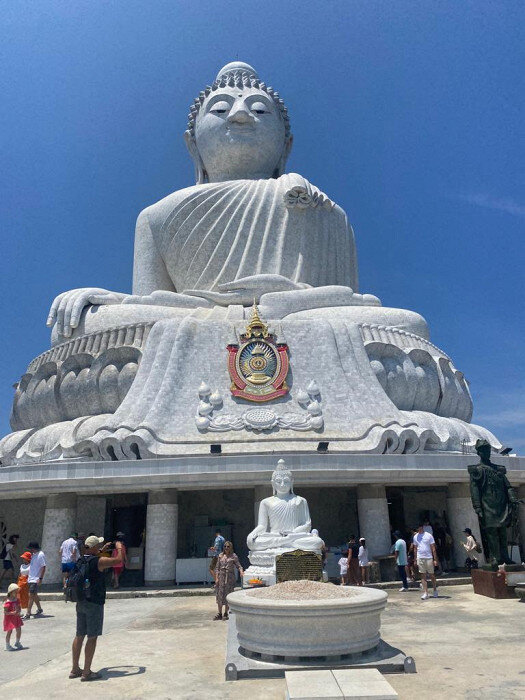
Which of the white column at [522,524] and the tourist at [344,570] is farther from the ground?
the white column at [522,524]

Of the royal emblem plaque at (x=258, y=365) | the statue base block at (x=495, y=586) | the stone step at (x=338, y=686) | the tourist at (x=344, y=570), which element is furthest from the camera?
the royal emblem plaque at (x=258, y=365)

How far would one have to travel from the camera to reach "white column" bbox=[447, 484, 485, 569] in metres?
12.4

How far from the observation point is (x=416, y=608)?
8.28 m

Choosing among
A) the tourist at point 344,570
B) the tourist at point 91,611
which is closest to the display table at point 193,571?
the tourist at point 344,570

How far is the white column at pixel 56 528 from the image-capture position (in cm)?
1158

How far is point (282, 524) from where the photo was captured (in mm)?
9359

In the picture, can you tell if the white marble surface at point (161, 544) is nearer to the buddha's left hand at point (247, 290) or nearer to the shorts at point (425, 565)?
the shorts at point (425, 565)

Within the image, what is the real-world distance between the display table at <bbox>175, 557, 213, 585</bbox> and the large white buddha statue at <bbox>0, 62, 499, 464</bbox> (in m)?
2.29

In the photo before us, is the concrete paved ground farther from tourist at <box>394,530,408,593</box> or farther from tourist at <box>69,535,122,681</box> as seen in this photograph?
tourist at <box>394,530,408,593</box>

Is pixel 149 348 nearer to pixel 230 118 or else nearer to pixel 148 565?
pixel 148 565

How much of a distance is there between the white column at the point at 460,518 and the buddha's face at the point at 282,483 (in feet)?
16.0

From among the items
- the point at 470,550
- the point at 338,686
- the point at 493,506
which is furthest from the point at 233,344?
the point at 338,686

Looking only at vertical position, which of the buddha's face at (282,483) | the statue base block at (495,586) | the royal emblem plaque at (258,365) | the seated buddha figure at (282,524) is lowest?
the statue base block at (495,586)

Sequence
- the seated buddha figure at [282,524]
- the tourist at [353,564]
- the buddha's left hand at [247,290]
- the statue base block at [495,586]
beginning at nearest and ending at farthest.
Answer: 1. the statue base block at [495,586]
2. the seated buddha figure at [282,524]
3. the tourist at [353,564]
4. the buddha's left hand at [247,290]
